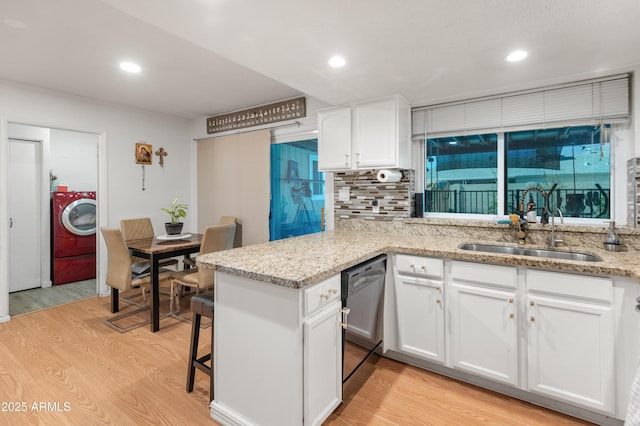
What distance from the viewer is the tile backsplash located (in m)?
2.92

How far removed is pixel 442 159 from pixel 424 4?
5.68ft

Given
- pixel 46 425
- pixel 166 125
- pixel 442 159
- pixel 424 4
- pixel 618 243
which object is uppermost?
pixel 166 125

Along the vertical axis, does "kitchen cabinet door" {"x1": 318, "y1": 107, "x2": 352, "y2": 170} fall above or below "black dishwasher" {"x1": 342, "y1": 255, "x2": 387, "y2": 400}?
above

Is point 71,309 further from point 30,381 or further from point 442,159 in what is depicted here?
point 442,159

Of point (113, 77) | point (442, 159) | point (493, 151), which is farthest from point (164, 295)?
point (493, 151)

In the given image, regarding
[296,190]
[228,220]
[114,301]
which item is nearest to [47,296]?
[114,301]

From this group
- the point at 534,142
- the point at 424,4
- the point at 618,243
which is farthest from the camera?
the point at 534,142

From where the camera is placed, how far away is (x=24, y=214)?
13.7ft

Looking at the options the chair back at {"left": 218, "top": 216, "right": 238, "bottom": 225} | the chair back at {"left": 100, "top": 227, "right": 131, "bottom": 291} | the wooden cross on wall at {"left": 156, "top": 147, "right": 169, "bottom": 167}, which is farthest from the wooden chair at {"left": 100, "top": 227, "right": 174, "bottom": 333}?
the wooden cross on wall at {"left": 156, "top": 147, "right": 169, "bottom": 167}

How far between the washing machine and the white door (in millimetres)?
176

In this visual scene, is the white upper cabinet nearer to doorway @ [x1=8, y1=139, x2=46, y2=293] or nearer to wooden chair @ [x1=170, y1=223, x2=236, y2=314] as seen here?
wooden chair @ [x1=170, y1=223, x2=236, y2=314]

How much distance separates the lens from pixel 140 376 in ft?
7.16

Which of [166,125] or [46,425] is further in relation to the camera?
[166,125]

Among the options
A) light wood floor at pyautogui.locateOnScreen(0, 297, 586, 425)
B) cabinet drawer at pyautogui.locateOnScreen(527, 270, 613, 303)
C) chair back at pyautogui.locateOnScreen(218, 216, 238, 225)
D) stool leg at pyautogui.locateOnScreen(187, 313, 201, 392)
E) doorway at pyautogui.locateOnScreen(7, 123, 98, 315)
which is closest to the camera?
cabinet drawer at pyautogui.locateOnScreen(527, 270, 613, 303)
